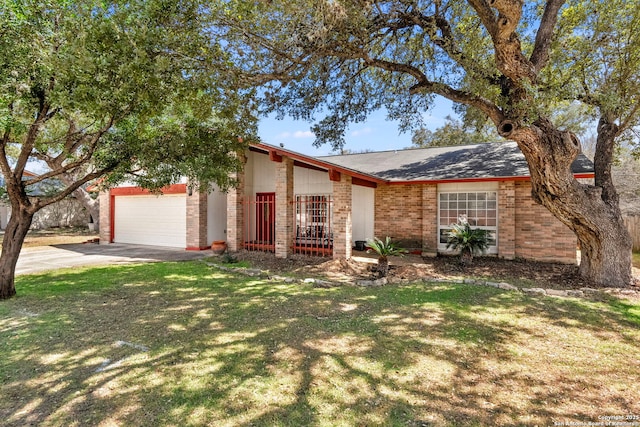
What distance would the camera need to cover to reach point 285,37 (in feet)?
22.5

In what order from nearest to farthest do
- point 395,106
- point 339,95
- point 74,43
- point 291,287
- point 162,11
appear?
point 74,43
point 162,11
point 291,287
point 339,95
point 395,106

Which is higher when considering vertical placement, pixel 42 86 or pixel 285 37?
pixel 285 37

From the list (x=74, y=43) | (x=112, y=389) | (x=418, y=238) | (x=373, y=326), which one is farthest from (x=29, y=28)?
(x=418, y=238)

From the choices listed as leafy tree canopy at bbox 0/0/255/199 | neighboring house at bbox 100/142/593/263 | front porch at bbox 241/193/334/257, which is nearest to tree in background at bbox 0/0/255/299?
leafy tree canopy at bbox 0/0/255/199

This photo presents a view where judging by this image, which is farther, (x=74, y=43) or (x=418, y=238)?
(x=418, y=238)

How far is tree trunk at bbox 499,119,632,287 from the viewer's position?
7.19 metres

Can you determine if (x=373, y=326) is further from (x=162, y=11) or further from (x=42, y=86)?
(x=42, y=86)

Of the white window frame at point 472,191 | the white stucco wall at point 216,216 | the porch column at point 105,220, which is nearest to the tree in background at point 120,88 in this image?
the white stucco wall at point 216,216

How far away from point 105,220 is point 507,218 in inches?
663

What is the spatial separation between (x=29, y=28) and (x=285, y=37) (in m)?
4.23

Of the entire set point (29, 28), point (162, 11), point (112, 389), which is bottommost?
point (112, 389)

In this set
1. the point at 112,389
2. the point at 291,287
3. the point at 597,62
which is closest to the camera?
the point at 112,389

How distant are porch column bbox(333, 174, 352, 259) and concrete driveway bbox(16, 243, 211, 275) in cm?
499

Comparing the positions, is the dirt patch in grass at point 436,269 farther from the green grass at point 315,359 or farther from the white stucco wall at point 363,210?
the white stucco wall at point 363,210
